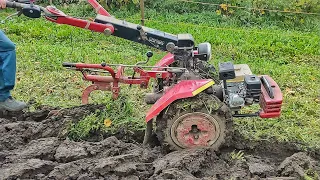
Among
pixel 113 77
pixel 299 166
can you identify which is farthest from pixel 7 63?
pixel 299 166

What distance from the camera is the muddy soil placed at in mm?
4848

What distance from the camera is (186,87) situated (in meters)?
5.30

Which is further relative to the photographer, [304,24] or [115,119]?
[304,24]

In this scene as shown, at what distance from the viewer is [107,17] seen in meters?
5.65

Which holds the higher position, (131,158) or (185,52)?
(185,52)

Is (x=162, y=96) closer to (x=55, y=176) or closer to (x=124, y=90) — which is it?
(x=55, y=176)

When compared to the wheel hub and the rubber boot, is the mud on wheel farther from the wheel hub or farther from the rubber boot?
the rubber boot

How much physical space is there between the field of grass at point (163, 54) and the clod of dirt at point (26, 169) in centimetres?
84

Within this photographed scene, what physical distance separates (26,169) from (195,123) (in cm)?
162

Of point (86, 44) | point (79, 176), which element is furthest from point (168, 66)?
point (86, 44)

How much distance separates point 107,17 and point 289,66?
3.84 metres

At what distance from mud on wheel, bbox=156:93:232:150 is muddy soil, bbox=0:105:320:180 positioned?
0.15 m

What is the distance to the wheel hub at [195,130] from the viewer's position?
17.2ft

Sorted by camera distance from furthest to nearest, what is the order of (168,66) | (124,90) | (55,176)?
(124,90)
(168,66)
(55,176)
